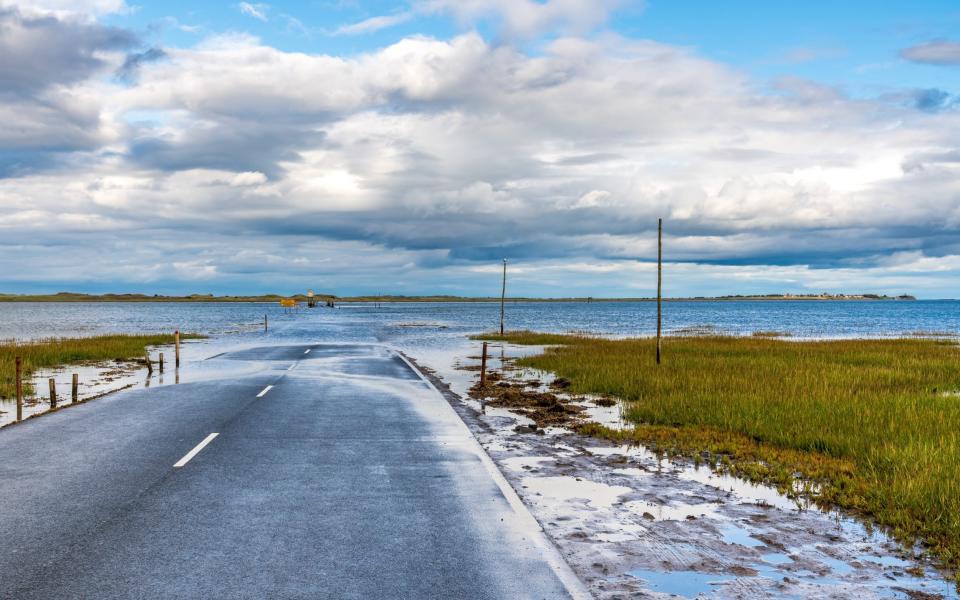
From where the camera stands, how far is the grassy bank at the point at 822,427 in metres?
7.80

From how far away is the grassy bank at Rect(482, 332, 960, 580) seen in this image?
7.80m

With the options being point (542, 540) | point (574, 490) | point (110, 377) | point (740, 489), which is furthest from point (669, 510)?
point (110, 377)

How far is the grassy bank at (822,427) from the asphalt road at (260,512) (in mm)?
3819

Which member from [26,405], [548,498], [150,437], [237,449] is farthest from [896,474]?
[26,405]

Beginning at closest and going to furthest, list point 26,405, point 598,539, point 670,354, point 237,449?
point 598,539
point 237,449
point 26,405
point 670,354

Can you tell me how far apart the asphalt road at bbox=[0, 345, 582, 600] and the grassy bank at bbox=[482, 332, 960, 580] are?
3819 mm

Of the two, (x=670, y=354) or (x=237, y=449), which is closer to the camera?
(x=237, y=449)

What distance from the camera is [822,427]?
40.3 ft

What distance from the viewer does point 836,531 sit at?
22.9ft

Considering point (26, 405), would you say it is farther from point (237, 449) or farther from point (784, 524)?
point (784, 524)

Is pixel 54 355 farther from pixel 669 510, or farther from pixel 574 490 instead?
pixel 669 510

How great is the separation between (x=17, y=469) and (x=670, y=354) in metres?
26.4

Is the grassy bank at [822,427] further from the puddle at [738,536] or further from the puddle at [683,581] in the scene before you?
the puddle at [683,581]

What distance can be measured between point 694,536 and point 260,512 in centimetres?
435
